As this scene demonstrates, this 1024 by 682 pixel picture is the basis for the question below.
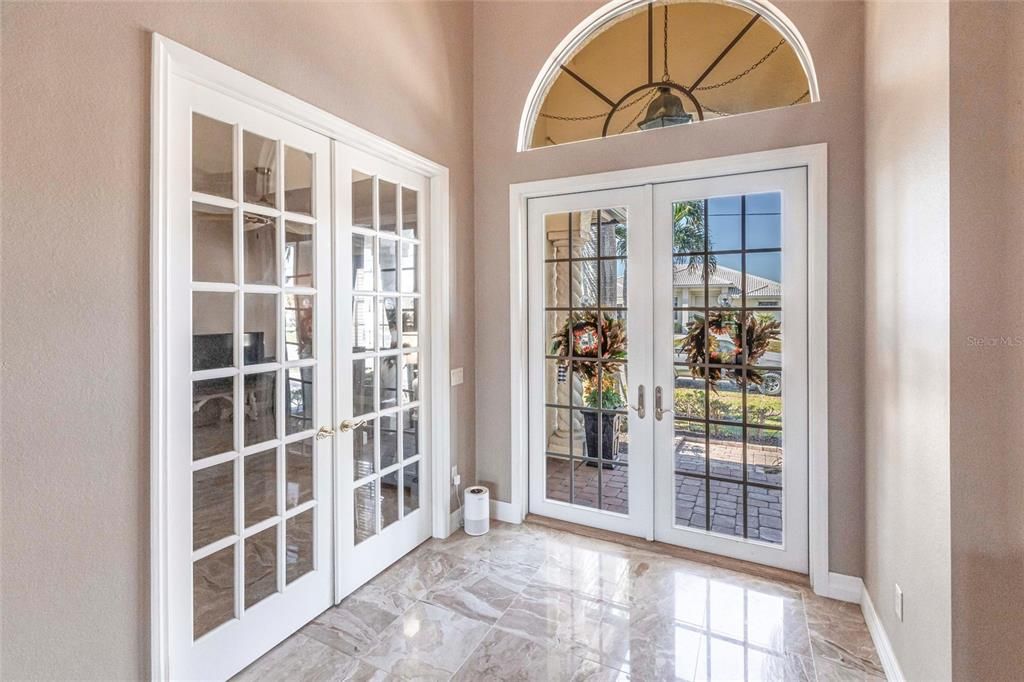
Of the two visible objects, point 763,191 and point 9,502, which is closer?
point 9,502

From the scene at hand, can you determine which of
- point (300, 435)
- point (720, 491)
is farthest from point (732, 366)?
point (300, 435)

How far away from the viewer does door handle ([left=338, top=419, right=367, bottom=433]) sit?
2.40m

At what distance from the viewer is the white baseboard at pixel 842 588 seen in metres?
2.35

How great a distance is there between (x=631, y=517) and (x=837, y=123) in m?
2.46

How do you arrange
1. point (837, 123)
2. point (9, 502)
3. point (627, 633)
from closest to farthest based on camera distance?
point (9, 502)
point (627, 633)
point (837, 123)

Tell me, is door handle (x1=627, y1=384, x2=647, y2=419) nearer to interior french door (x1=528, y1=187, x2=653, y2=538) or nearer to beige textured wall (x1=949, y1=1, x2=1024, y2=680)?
interior french door (x1=528, y1=187, x2=653, y2=538)

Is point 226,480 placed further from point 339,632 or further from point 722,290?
point 722,290

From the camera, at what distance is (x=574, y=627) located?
220 centimetres

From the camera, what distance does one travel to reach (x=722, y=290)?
273 cm

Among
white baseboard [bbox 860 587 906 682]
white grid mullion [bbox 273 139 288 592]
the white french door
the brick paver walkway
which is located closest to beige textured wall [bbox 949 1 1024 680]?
white baseboard [bbox 860 587 906 682]

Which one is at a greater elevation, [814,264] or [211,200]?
[211,200]

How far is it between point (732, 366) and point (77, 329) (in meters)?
2.89

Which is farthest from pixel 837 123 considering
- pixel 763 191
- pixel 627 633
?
pixel 627 633

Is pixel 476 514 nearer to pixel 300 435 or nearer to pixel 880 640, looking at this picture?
pixel 300 435
